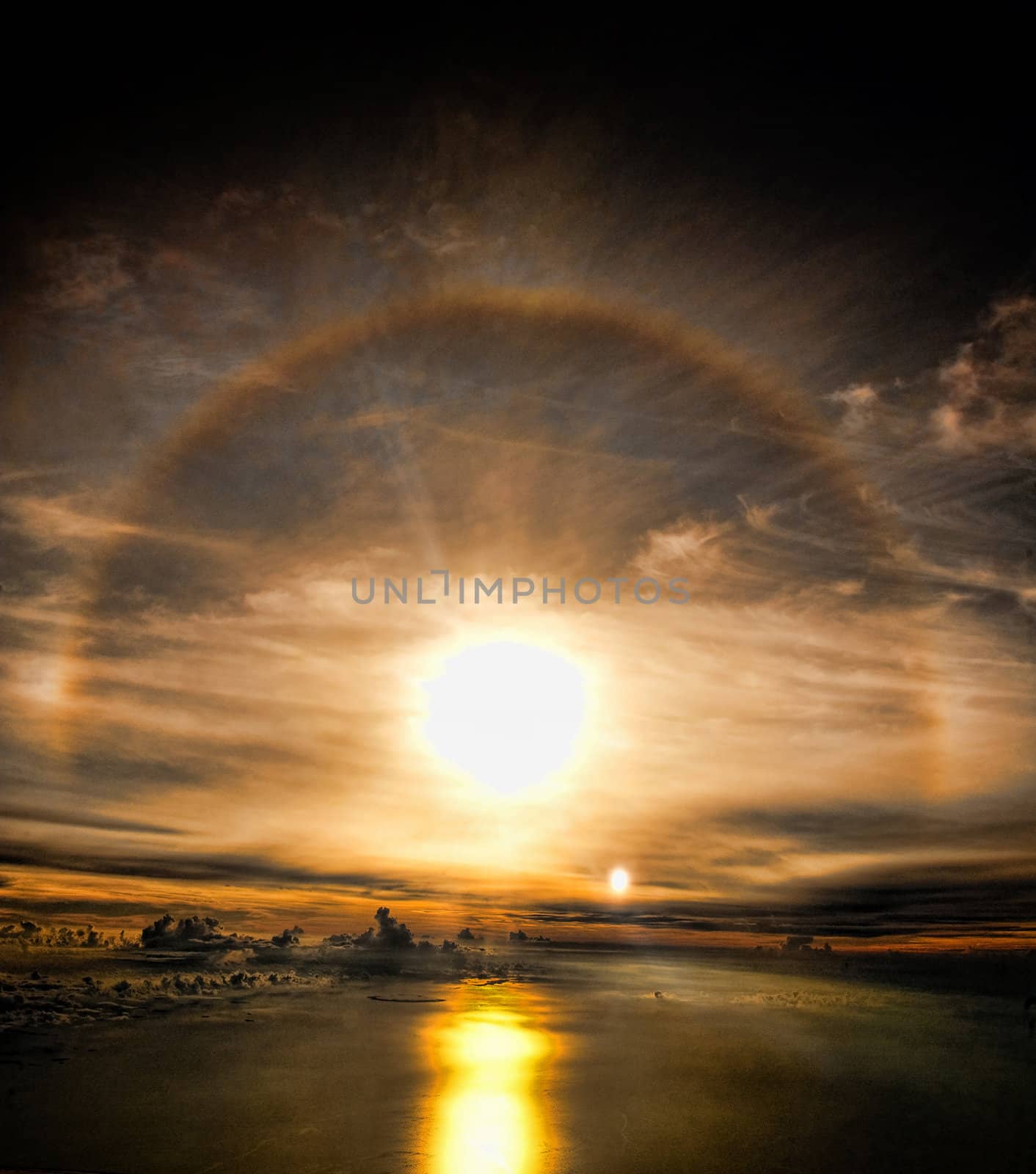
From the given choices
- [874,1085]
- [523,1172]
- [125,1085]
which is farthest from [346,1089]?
[874,1085]

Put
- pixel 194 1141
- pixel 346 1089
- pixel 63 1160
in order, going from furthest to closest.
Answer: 1. pixel 346 1089
2. pixel 194 1141
3. pixel 63 1160

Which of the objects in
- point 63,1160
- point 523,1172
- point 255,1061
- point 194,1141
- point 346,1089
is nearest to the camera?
point 523,1172

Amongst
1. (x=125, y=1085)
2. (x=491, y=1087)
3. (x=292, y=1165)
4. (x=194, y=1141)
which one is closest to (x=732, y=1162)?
(x=491, y=1087)

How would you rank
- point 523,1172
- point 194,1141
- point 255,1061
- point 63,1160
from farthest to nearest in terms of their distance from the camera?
point 255,1061 → point 194,1141 → point 63,1160 → point 523,1172

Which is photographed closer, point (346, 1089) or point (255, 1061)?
point (346, 1089)

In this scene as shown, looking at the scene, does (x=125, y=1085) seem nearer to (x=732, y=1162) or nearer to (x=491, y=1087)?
(x=491, y=1087)

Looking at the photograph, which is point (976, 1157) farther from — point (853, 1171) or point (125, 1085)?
point (125, 1085)

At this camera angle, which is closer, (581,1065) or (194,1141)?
(194,1141)

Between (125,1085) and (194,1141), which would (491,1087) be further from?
(125,1085)
